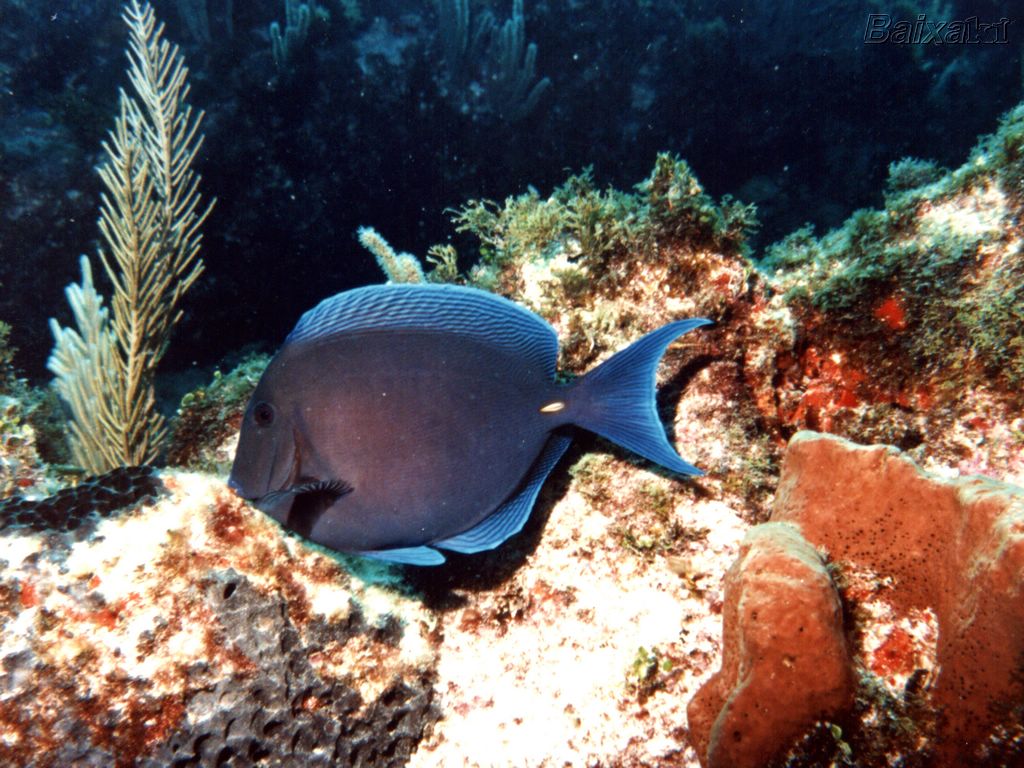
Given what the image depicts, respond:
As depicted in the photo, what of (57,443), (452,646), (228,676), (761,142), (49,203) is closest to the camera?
(228,676)

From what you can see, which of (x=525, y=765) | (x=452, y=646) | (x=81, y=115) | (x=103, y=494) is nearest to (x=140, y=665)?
(x=103, y=494)

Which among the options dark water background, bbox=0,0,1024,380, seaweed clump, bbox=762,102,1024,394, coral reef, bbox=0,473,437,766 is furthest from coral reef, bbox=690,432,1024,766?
dark water background, bbox=0,0,1024,380

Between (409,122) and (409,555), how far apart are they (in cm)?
819

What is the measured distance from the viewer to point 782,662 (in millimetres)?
1469

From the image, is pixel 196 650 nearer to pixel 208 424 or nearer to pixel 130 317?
pixel 208 424

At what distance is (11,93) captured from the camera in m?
6.92

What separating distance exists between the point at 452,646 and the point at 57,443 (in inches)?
146

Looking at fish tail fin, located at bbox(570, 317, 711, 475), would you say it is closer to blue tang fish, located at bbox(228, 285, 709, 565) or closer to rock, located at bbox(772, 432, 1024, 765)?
blue tang fish, located at bbox(228, 285, 709, 565)

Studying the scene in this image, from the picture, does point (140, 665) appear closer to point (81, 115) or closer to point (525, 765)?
point (525, 765)

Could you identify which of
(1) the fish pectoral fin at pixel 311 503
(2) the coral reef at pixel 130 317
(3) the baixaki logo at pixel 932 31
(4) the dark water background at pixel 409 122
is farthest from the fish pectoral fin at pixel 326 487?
(3) the baixaki logo at pixel 932 31

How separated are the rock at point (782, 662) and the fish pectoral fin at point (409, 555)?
0.97 m

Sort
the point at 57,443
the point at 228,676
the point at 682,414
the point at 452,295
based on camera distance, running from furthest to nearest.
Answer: the point at 57,443
the point at 682,414
the point at 452,295
the point at 228,676

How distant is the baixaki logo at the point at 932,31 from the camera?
11.5m

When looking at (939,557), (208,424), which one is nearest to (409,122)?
(208,424)
